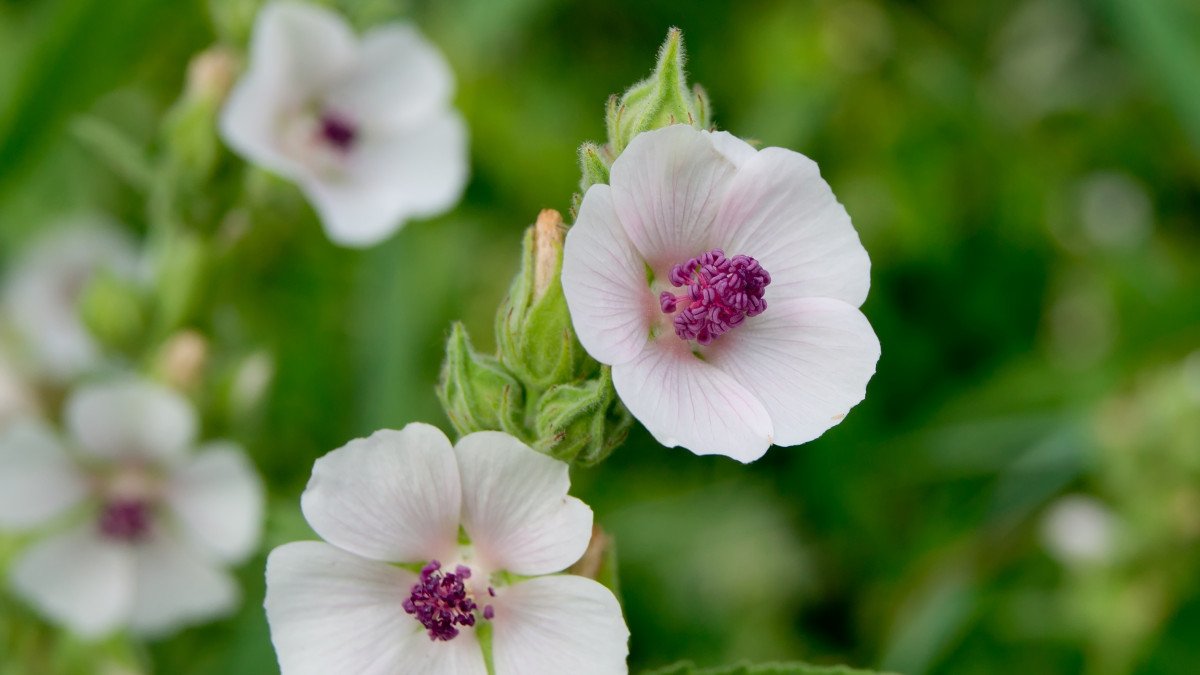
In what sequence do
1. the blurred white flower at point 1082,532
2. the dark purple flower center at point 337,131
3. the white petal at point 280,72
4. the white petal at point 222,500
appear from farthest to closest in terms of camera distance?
the blurred white flower at point 1082,532
the dark purple flower center at point 337,131
the white petal at point 280,72
the white petal at point 222,500

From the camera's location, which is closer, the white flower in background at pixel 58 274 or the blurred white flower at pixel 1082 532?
the blurred white flower at pixel 1082 532

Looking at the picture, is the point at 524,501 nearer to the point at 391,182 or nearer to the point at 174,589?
the point at 174,589

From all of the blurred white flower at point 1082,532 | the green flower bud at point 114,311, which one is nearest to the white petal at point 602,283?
the green flower bud at point 114,311

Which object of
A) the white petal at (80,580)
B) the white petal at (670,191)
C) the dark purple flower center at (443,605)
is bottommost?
the white petal at (80,580)

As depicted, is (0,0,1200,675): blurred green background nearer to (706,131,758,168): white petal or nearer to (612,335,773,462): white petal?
(612,335,773,462): white petal

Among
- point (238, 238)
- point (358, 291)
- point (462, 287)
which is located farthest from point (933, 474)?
point (238, 238)

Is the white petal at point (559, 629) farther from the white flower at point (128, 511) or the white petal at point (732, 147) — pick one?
the white flower at point (128, 511)
